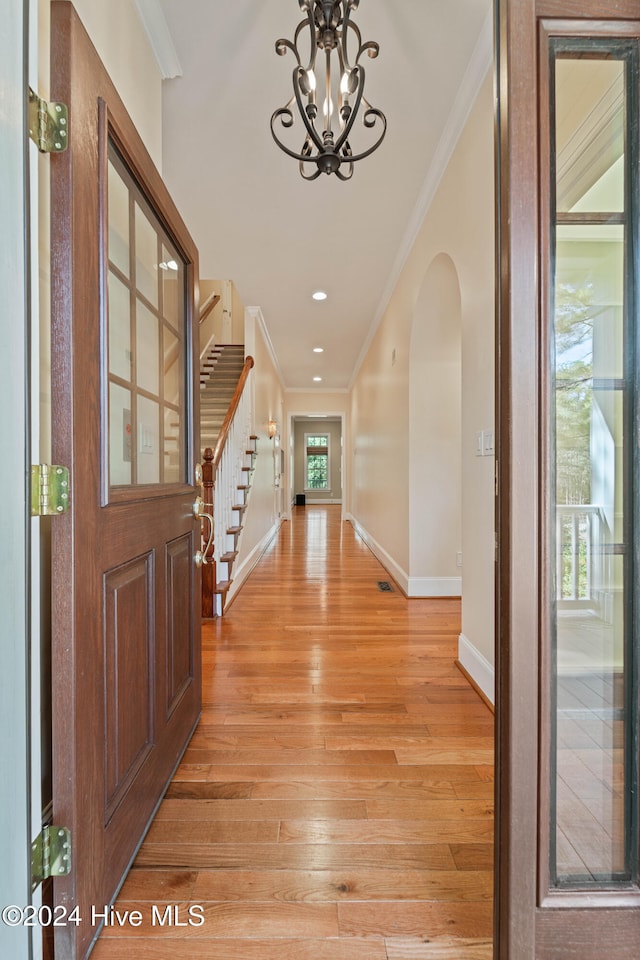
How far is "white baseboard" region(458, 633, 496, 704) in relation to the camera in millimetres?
2047

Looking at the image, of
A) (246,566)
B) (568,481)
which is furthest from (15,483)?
(246,566)

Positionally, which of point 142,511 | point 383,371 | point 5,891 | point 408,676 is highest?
point 383,371

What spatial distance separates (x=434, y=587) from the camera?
366 centimetres

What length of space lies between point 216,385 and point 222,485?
2.91 m

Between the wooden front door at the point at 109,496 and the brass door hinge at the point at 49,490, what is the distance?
2 cm

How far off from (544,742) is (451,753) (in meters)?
0.97

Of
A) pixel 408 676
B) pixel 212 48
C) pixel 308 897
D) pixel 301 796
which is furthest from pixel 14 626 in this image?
pixel 212 48

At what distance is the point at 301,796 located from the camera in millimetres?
1448

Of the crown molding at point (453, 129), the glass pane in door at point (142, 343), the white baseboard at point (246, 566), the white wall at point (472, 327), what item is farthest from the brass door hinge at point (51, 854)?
the white baseboard at point (246, 566)

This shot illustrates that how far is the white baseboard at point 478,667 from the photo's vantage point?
2.05 meters

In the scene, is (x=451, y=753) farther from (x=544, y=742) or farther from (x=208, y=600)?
(x=208, y=600)

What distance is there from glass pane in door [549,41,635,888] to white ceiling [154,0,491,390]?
4.64 feet

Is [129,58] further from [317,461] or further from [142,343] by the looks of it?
[317,461]

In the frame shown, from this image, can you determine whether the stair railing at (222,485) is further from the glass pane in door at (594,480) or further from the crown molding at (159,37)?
the glass pane in door at (594,480)
